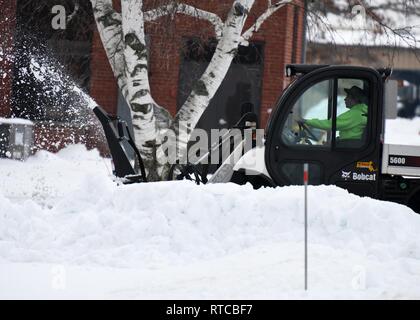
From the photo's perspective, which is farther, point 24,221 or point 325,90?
point 325,90

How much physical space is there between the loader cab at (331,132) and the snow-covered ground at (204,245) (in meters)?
0.84

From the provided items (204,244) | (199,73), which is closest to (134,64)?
(204,244)

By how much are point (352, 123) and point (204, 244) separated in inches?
97.4

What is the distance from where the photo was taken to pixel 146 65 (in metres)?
12.2

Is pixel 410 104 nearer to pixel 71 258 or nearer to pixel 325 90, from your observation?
pixel 325 90

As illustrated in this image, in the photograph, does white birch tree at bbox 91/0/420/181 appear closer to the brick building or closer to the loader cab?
the loader cab

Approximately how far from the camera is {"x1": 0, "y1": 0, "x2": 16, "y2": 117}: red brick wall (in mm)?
16031

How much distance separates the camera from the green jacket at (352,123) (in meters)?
9.73

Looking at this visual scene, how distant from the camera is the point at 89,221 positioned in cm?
848

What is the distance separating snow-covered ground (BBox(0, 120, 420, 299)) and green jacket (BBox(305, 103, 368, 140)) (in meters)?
0.98

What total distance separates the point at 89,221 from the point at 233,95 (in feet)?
36.7

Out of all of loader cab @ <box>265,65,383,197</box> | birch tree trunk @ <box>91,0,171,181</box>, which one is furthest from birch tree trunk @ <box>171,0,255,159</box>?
loader cab @ <box>265,65,383,197</box>
